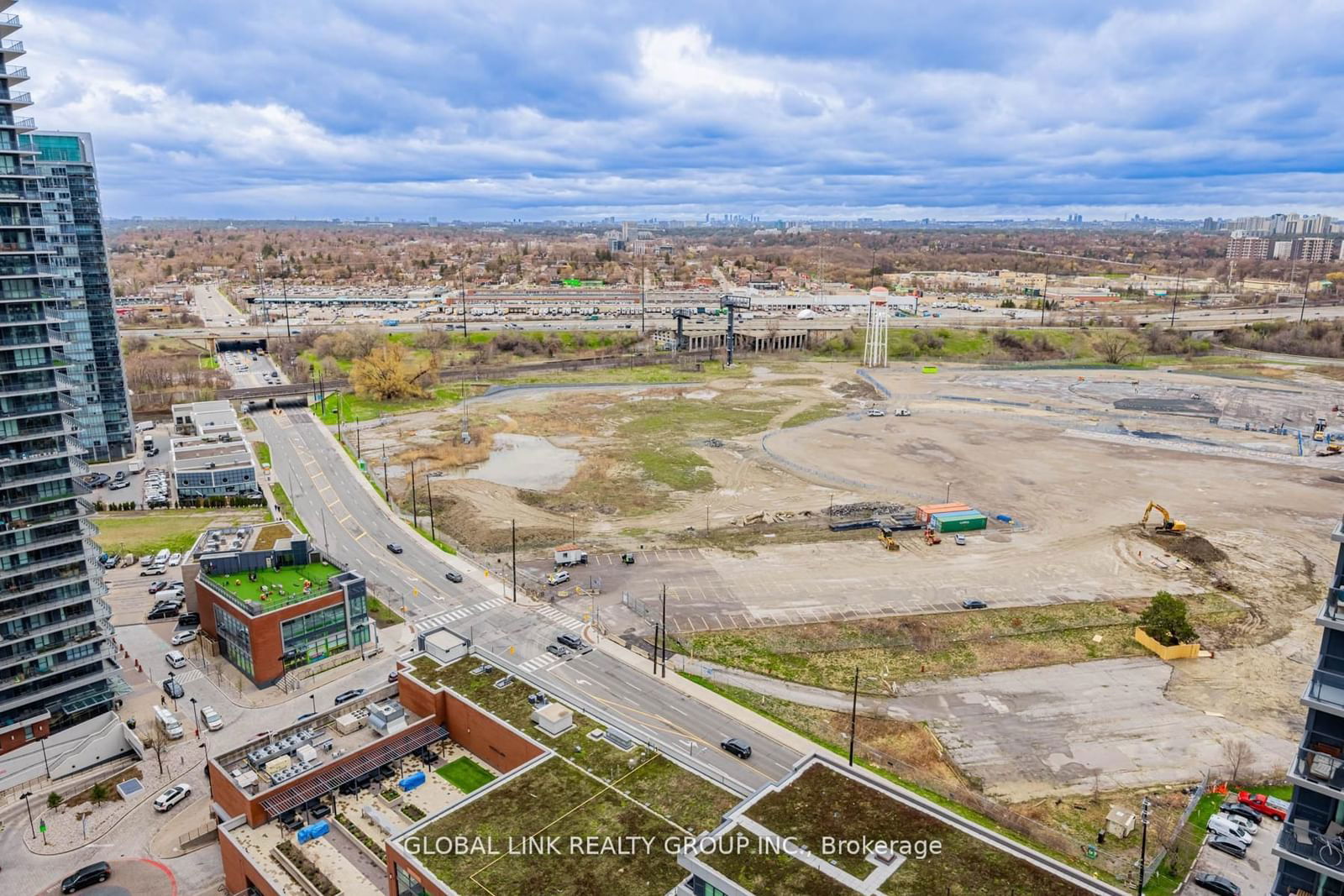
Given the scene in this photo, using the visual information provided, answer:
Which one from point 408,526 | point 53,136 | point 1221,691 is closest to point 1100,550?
point 1221,691

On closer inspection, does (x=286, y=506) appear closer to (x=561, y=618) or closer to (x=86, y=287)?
(x=561, y=618)

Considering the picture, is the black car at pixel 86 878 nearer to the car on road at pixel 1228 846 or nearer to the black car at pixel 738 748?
the black car at pixel 738 748

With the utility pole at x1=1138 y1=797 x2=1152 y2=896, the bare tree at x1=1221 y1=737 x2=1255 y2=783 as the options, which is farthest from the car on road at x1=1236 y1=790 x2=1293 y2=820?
the utility pole at x1=1138 y1=797 x2=1152 y2=896

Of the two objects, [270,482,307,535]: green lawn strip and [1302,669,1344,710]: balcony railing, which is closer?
[1302,669,1344,710]: balcony railing

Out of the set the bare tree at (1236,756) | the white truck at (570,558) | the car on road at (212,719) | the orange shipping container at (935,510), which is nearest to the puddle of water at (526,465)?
the white truck at (570,558)

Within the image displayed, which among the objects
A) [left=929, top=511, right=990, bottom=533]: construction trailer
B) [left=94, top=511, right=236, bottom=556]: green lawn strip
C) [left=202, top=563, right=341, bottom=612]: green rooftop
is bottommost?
[left=94, top=511, right=236, bottom=556]: green lawn strip

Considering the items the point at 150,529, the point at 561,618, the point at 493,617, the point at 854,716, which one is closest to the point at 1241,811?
the point at 854,716

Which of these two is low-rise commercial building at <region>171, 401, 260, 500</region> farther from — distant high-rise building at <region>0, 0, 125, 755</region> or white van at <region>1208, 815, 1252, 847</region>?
white van at <region>1208, 815, 1252, 847</region>
